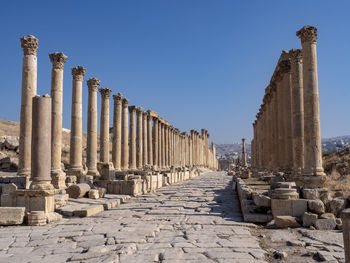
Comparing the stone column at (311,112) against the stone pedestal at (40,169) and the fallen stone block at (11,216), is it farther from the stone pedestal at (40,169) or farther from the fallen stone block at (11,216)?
the fallen stone block at (11,216)

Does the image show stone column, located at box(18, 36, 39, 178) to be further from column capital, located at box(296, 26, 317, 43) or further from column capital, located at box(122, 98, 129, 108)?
column capital, located at box(122, 98, 129, 108)

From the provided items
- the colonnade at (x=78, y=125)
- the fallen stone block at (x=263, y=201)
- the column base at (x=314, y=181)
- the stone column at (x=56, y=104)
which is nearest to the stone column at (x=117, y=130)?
the colonnade at (x=78, y=125)

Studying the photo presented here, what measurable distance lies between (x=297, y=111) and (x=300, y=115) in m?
0.29

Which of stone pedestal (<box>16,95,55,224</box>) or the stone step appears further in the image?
stone pedestal (<box>16,95,55,224</box>)

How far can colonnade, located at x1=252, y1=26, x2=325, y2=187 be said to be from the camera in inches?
535

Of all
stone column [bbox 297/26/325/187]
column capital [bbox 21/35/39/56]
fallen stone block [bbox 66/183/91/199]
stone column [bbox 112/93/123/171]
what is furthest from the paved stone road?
stone column [bbox 112/93/123/171]

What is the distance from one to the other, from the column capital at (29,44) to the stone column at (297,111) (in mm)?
12148

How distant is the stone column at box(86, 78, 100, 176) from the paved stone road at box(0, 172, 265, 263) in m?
9.31

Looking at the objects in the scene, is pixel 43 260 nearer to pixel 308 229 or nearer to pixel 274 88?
pixel 308 229

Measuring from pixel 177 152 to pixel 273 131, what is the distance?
29275mm

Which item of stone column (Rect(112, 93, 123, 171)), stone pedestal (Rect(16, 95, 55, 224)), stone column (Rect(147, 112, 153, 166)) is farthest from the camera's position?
stone column (Rect(147, 112, 153, 166))

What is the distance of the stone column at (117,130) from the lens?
25080mm

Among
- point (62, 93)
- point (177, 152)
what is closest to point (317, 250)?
point (62, 93)

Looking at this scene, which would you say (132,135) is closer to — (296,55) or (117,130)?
(117,130)
